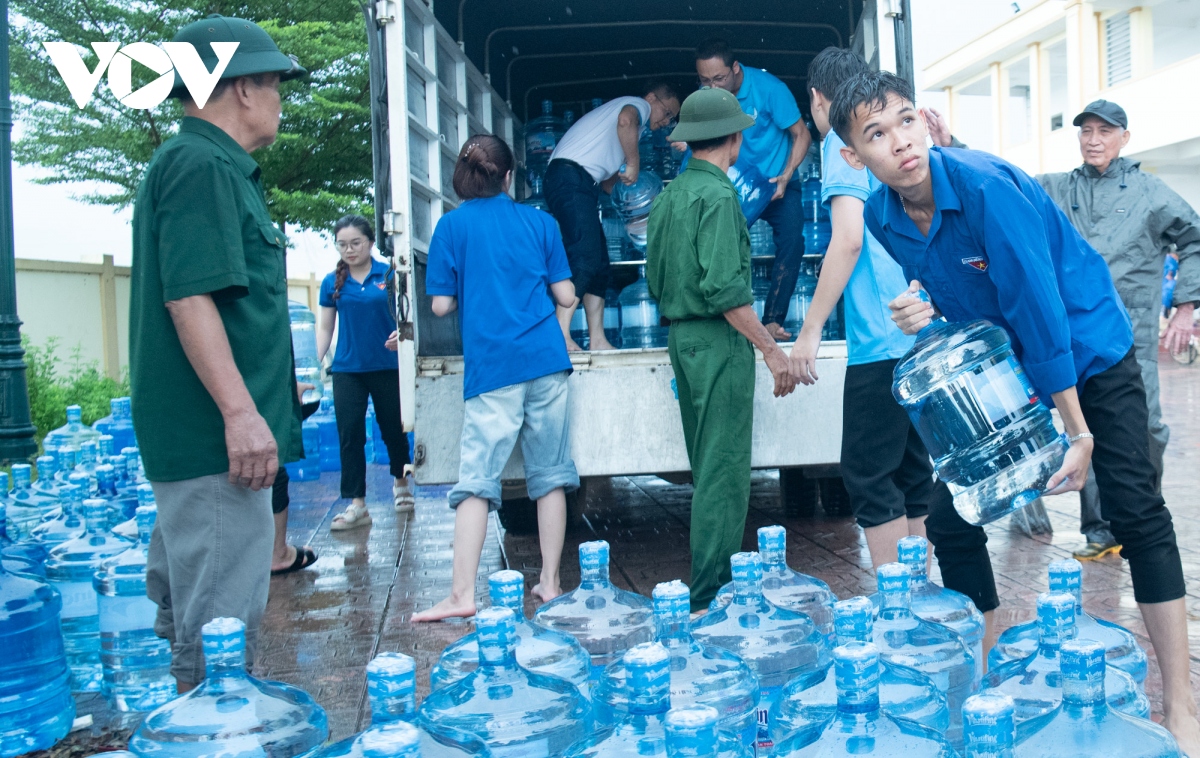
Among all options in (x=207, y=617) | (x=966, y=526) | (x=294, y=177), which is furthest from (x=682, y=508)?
(x=294, y=177)

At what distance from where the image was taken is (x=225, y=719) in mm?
1645

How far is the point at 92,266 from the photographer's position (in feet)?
50.0

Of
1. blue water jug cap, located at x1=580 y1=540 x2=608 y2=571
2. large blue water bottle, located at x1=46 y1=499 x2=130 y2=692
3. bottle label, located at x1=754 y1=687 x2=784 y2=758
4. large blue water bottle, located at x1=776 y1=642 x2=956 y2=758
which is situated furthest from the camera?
large blue water bottle, located at x1=46 y1=499 x2=130 y2=692

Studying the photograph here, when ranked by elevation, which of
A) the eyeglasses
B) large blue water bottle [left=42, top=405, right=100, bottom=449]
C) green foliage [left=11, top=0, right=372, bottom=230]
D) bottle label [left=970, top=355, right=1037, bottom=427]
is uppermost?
green foliage [left=11, top=0, right=372, bottom=230]

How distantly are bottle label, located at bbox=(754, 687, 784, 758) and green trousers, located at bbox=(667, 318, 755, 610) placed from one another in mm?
2141

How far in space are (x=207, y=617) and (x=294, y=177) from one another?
19.1 metres

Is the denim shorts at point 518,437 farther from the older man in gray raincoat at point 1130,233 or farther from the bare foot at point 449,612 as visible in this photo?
the older man in gray raincoat at point 1130,233

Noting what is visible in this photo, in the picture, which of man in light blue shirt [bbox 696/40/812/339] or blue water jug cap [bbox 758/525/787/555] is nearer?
blue water jug cap [bbox 758/525/787/555]

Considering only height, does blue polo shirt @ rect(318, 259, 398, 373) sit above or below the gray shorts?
above

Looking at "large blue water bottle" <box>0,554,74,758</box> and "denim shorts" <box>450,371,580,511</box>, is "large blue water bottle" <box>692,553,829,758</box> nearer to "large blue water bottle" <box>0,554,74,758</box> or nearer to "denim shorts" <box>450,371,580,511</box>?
"large blue water bottle" <box>0,554,74,758</box>

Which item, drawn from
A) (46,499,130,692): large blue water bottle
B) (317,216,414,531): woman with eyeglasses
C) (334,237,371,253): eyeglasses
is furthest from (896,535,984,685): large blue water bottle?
(334,237,371,253): eyeglasses

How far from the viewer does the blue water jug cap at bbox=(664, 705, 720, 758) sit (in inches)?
45.8

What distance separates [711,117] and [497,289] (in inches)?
46.4

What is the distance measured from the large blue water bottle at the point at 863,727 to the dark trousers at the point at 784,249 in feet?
15.8
